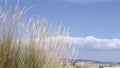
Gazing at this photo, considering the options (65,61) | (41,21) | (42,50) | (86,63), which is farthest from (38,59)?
(86,63)

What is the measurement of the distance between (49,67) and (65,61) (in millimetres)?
1230

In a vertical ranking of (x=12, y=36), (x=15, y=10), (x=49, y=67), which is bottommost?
(x=49, y=67)

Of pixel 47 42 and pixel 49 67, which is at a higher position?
pixel 47 42

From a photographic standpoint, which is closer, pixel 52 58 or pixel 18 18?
pixel 18 18

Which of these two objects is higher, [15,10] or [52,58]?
[15,10]

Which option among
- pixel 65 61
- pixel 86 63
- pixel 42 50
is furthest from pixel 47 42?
pixel 86 63

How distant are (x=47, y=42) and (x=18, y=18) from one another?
51.5 inches

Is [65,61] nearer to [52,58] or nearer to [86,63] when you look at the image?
[52,58]

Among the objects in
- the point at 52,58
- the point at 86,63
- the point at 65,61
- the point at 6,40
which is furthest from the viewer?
the point at 86,63

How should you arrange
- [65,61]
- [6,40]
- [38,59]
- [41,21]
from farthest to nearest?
[65,61]
[41,21]
[38,59]
[6,40]

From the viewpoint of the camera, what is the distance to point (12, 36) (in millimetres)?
5672

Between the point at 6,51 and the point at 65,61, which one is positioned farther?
the point at 65,61

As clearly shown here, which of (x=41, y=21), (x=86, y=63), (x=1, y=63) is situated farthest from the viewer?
(x=86, y=63)

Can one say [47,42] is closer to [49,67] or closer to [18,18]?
[49,67]
